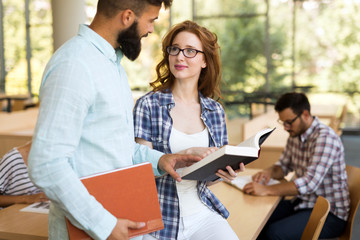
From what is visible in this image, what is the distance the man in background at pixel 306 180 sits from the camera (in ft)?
9.36

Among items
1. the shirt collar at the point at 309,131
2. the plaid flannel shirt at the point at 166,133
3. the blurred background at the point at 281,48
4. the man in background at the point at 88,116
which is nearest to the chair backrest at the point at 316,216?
the plaid flannel shirt at the point at 166,133

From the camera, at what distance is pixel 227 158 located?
155 cm

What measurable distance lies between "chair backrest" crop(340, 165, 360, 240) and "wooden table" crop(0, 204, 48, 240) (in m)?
1.86

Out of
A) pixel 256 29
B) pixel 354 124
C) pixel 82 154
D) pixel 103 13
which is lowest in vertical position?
pixel 354 124

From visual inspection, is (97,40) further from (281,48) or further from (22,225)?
(281,48)

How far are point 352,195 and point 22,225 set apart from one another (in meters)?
2.06

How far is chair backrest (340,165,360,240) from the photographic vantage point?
283cm

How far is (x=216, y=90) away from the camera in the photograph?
235 centimetres

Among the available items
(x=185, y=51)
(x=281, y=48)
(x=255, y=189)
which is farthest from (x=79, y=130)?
(x=281, y=48)

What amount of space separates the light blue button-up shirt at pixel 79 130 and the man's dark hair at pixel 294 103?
1977 mm

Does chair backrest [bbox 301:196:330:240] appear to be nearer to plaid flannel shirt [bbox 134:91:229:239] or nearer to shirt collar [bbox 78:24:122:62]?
plaid flannel shirt [bbox 134:91:229:239]

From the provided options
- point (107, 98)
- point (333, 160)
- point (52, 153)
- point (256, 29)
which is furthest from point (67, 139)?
point (256, 29)

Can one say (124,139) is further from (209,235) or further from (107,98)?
(209,235)

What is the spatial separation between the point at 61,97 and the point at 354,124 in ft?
30.7
